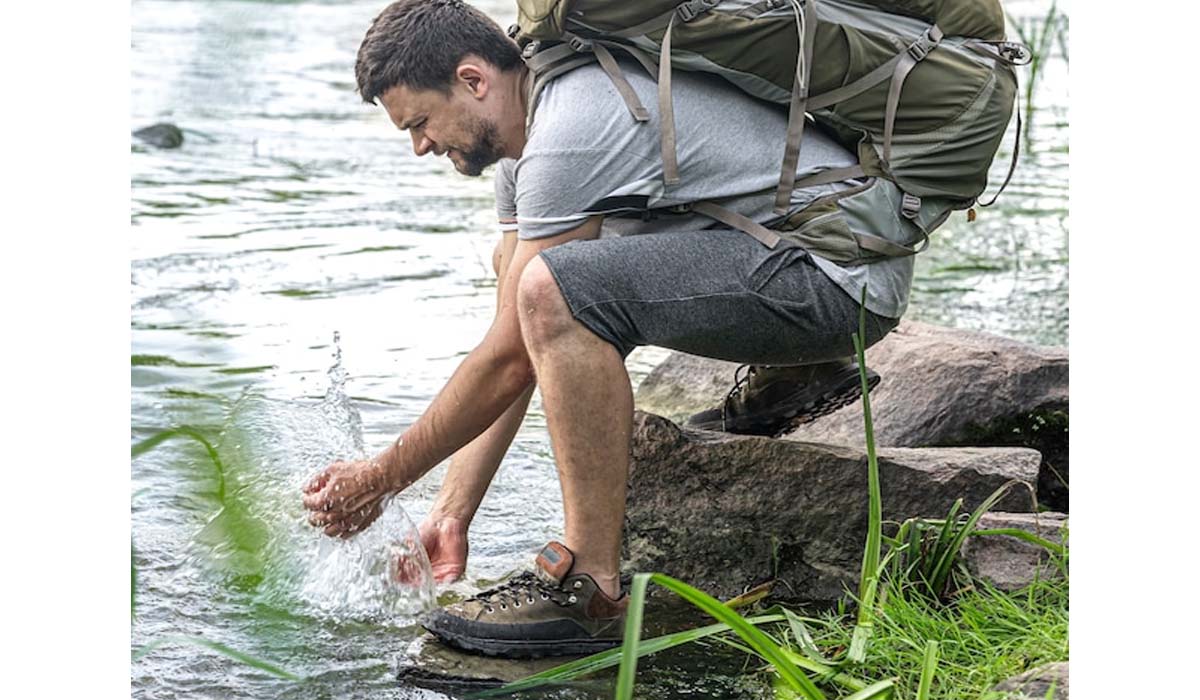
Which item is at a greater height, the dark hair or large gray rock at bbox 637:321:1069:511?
the dark hair

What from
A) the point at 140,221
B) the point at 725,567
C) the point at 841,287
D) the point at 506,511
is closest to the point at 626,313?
the point at 841,287

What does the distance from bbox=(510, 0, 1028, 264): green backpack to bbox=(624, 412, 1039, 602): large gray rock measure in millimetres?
493

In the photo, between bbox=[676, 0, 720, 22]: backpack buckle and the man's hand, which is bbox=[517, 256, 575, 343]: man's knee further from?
bbox=[676, 0, 720, 22]: backpack buckle

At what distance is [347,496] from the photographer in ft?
11.0

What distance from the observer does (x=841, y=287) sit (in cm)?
343

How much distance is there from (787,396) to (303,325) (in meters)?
2.60

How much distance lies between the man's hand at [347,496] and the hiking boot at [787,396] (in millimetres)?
916

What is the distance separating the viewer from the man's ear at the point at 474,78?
350 centimetres

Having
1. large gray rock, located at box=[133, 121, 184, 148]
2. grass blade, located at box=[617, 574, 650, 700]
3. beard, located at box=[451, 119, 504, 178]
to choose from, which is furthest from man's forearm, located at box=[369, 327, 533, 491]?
large gray rock, located at box=[133, 121, 184, 148]

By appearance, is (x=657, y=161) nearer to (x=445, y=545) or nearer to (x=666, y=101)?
(x=666, y=101)

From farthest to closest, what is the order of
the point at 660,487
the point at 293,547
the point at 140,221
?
the point at 140,221
the point at 660,487
the point at 293,547

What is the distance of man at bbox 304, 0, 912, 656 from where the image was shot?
10.5 feet
